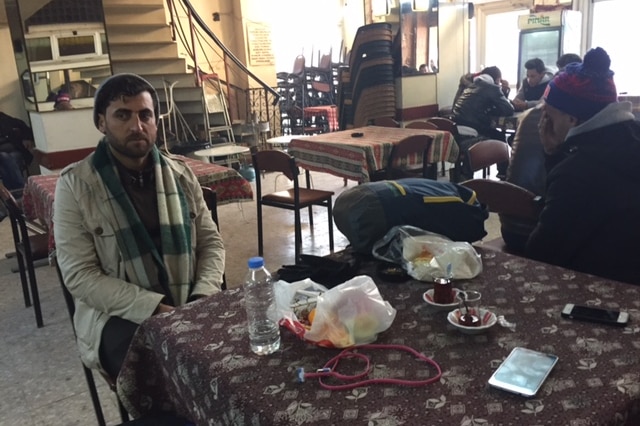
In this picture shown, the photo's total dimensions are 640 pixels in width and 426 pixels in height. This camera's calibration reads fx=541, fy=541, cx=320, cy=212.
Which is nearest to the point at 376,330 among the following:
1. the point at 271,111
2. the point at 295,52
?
the point at 271,111

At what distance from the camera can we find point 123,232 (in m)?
1.75

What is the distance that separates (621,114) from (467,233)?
61 cm

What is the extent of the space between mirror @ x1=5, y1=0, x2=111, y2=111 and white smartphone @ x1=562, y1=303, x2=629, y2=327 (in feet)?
16.6

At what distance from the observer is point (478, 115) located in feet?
18.7

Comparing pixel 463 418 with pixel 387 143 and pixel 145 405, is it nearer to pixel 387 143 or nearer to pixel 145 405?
pixel 145 405

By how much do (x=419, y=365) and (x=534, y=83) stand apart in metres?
6.18

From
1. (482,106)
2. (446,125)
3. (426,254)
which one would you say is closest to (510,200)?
(426,254)

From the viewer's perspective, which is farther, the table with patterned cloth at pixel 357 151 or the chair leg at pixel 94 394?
the table with patterned cloth at pixel 357 151

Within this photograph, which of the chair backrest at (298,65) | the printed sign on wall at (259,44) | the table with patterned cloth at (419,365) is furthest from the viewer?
the chair backrest at (298,65)

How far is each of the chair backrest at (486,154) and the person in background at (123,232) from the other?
2120mm

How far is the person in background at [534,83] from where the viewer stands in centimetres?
627

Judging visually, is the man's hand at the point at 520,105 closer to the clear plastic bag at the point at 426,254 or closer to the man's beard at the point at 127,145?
the clear plastic bag at the point at 426,254

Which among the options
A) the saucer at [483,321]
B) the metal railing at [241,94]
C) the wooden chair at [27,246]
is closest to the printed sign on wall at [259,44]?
the metal railing at [241,94]

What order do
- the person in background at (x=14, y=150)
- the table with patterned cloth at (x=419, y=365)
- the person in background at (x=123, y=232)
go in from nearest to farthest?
the table with patterned cloth at (x=419, y=365)
the person in background at (x=123, y=232)
the person in background at (x=14, y=150)
